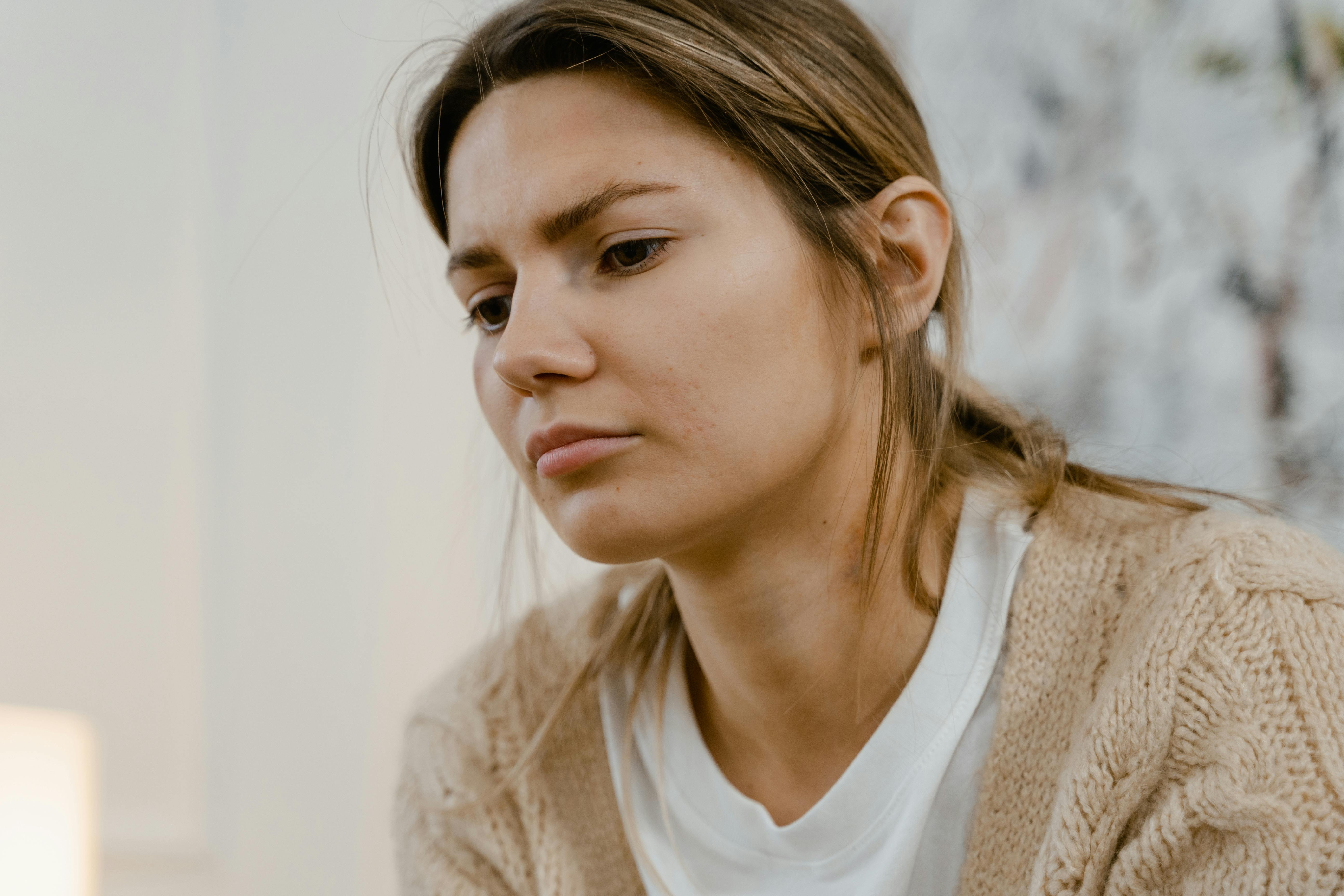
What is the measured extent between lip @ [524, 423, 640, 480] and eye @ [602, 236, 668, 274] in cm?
13

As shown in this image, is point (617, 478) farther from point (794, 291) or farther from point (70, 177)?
point (70, 177)

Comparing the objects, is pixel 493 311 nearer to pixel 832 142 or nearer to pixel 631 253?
pixel 631 253

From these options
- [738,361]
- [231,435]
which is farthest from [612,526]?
[231,435]

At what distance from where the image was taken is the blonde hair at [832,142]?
0.83 m

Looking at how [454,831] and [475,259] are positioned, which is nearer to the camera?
[475,259]

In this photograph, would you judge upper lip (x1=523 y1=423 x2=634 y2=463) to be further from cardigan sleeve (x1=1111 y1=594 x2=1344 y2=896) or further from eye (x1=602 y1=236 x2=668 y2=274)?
cardigan sleeve (x1=1111 y1=594 x2=1344 y2=896)

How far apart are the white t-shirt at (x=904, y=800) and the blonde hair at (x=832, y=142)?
0.15ft

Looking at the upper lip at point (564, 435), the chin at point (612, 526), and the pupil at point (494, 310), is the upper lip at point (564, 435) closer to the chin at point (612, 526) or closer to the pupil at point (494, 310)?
the chin at point (612, 526)

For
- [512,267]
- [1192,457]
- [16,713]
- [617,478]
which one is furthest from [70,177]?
[1192,457]

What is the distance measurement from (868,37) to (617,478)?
0.51m

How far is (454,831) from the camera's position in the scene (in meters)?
1.05

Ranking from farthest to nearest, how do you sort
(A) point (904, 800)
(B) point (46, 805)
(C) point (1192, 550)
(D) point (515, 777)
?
(B) point (46, 805) → (D) point (515, 777) → (A) point (904, 800) → (C) point (1192, 550)

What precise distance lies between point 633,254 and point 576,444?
159 mm

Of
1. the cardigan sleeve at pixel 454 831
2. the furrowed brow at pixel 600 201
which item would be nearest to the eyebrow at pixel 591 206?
the furrowed brow at pixel 600 201
